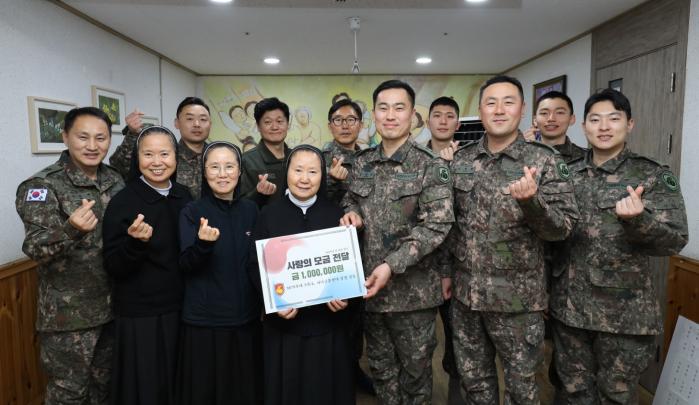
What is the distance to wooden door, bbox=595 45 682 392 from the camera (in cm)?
316

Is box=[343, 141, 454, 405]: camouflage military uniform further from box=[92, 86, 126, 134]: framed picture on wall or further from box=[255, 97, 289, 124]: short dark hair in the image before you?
box=[92, 86, 126, 134]: framed picture on wall

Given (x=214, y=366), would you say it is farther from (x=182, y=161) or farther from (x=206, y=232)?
(x=182, y=161)

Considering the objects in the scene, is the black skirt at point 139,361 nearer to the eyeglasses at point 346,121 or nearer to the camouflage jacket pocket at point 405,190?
the camouflage jacket pocket at point 405,190

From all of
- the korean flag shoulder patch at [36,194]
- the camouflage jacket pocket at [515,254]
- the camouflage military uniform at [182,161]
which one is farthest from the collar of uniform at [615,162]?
the korean flag shoulder patch at [36,194]

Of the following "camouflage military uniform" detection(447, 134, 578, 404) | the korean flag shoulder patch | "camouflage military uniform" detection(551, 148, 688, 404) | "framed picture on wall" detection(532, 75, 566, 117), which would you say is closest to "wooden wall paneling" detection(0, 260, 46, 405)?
the korean flag shoulder patch

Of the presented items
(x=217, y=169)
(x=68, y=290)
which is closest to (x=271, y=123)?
(x=217, y=169)

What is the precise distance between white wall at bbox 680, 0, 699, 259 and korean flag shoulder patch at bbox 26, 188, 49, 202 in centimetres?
382

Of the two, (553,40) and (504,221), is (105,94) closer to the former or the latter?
(504,221)

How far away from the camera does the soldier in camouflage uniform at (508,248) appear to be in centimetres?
199

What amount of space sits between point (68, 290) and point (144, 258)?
0.45m

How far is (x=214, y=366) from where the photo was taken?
1957mm

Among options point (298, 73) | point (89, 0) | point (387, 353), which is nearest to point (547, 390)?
point (387, 353)

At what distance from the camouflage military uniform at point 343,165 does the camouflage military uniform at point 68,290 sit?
1246 mm

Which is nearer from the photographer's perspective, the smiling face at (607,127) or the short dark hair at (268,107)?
the smiling face at (607,127)
